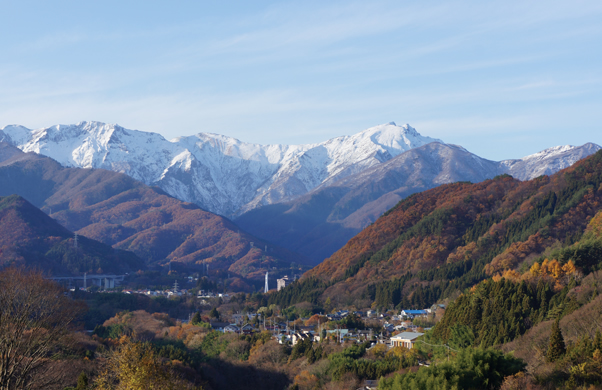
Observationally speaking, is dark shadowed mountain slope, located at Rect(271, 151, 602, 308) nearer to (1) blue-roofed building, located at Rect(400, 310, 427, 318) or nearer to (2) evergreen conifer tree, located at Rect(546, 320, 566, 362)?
(1) blue-roofed building, located at Rect(400, 310, 427, 318)

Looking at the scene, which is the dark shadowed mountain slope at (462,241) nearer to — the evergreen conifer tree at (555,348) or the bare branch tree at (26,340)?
the evergreen conifer tree at (555,348)

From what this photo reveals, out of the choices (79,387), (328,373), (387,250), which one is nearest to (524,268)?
(328,373)

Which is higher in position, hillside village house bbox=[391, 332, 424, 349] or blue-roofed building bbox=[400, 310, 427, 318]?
blue-roofed building bbox=[400, 310, 427, 318]

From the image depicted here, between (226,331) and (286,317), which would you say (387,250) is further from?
(226,331)

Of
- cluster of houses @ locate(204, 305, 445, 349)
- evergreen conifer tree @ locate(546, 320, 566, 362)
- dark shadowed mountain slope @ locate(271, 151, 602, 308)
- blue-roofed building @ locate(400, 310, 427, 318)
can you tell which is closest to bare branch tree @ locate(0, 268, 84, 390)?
evergreen conifer tree @ locate(546, 320, 566, 362)

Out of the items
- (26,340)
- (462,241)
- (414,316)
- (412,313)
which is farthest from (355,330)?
(26,340)

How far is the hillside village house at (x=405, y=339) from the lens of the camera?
10200 cm

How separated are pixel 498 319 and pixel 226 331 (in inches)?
2042

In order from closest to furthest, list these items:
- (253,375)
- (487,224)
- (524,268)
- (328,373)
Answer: (328,373) < (253,375) < (524,268) < (487,224)

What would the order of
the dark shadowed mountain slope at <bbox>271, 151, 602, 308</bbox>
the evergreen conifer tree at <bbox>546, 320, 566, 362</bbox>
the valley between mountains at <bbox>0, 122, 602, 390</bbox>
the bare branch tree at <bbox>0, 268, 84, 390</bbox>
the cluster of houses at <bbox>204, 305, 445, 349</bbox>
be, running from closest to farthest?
1. the bare branch tree at <bbox>0, 268, 84, 390</bbox>
2. the valley between mountains at <bbox>0, 122, 602, 390</bbox>
3. the evergreen conifer tree at <bbox>546, 320, 566, 362</bbox>
4. the cluster of houses at <bbox>204, 305, 445, 349</bbox>
5. the dark shadowed mountain slope at <bbox>271, 151, 602, 308</bbox>

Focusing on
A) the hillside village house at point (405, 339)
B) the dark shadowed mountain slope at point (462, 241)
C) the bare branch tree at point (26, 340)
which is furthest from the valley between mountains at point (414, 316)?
the bare branch tree at point (26, 340)

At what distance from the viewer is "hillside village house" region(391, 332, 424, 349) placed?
102000 mm

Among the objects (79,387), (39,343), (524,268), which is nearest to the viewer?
(39,343)

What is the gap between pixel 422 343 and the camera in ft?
315
